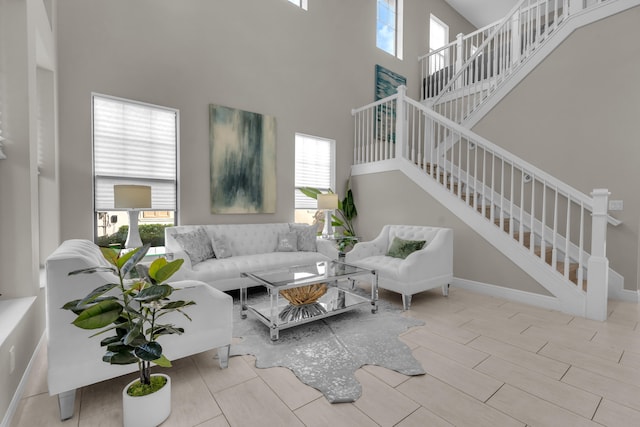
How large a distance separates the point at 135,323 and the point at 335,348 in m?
1.46

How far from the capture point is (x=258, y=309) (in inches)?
115

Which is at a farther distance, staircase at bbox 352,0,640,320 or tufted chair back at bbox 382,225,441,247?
tufted chair back at bbox 382,225,441,247

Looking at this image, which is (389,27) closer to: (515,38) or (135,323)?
(515,38)

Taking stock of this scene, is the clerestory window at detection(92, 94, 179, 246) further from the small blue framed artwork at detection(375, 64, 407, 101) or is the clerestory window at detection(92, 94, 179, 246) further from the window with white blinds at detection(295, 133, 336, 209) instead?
the small blue framed artwork at detection(375, 64, 407, 101)

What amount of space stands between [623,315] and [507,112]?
322 cm

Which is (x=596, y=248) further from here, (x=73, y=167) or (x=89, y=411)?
(x=73, y=167)

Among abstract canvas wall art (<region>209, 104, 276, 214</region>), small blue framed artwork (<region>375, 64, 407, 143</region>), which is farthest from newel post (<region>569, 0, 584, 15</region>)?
abstract canvas wall art (<region>209, 104, 276, 214</region>)

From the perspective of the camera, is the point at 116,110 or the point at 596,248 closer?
the point at 596,248

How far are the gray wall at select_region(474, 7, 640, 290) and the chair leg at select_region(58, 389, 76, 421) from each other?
18.1ft

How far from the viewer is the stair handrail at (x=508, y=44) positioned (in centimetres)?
448

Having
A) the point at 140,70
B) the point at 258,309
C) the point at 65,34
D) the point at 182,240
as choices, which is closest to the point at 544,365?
the point at 258,309

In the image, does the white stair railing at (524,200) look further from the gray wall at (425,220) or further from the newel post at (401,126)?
the gray wall at (425,220)

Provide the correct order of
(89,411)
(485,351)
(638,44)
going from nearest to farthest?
(89,411), (485,351), (638,44)

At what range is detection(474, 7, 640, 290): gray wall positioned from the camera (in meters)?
3.72
